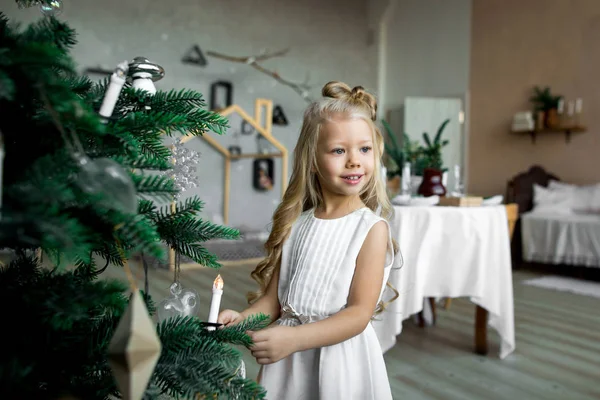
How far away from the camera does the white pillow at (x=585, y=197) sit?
14.8ft

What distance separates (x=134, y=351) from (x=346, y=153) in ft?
1.98

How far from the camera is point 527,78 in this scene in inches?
208

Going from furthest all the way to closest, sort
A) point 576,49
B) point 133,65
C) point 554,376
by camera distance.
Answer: point 576,49, point 554,376, point 133,65

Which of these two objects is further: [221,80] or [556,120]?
[221,80]

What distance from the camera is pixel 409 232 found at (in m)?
2.04

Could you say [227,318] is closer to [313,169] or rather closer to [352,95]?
[313,169]

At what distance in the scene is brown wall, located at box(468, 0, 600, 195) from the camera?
15.6ft

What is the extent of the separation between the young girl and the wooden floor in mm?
876

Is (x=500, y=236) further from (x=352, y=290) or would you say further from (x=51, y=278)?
(x=51, y=278)

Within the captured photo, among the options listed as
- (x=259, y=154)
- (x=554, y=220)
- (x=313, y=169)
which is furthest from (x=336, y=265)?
(x=259, y=154)

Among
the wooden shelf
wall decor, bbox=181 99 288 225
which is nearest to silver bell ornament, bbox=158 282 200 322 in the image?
wall decor, bbox=181 99 288 225

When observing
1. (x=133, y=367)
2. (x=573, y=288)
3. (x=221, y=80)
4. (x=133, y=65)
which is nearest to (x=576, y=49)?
(x=573, y=288)

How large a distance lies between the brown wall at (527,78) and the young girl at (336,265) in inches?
185

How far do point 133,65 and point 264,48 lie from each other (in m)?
5.69
